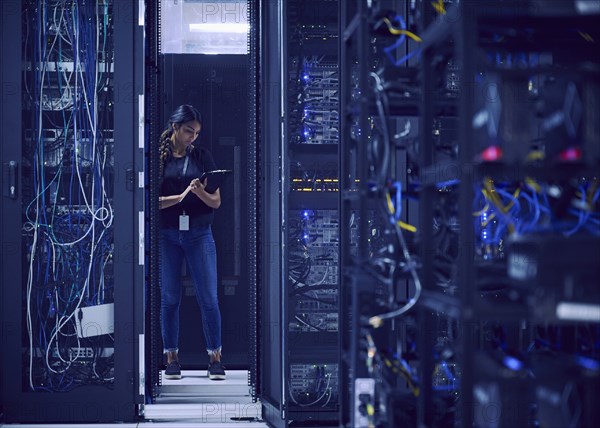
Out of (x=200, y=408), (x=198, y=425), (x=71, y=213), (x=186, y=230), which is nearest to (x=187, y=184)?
(x=186, y=230)

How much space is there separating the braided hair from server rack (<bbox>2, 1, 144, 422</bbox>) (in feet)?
2.34

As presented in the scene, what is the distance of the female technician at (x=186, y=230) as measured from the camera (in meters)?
4.18

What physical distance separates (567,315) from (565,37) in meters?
0.83

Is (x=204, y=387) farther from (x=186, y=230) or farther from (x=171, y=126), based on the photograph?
(x=171, y=126)

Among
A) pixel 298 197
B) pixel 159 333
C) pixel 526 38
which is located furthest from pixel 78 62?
→ pixel 526 38

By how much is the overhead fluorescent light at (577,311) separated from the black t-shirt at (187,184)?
289cm

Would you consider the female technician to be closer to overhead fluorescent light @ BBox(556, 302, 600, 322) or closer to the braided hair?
the braided hair

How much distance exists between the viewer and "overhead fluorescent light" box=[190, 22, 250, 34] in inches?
180

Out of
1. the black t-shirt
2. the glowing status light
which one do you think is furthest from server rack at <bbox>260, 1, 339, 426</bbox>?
the glowing status light

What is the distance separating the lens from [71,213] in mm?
3475

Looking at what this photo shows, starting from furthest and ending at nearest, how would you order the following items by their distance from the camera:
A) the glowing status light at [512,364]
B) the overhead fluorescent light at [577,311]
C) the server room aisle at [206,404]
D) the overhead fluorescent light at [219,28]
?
the overhead fluorescent light at [219,28] → the server room aisle at [206,404] → the glowing status light at [512,364] → the overhead fluorescent light at [577,311]

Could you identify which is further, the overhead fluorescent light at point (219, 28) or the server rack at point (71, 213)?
the overhead fluorescent light at point (219, 28)

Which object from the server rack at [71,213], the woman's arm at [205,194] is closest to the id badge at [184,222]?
the woman's arm at [205,194]

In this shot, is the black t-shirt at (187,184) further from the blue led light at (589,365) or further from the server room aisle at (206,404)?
the blue led light at (589,365)
